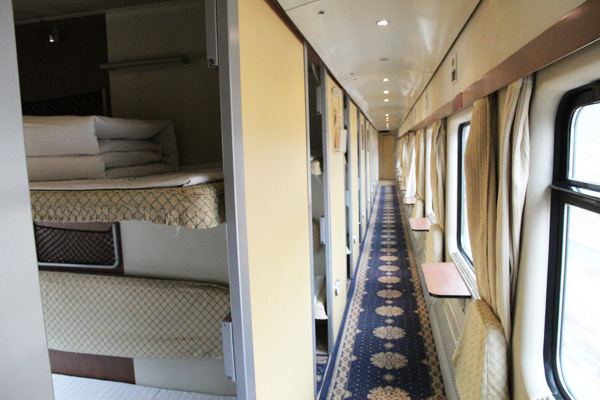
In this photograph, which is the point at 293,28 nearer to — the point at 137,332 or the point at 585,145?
the point at 585,145

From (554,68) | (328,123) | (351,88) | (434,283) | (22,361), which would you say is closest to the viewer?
(22,361)

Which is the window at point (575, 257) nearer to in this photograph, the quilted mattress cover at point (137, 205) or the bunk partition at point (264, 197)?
the bunk partition at point (264, 197)

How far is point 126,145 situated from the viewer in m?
1.43

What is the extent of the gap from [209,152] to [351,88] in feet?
9.43

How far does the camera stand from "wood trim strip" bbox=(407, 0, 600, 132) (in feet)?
3.07

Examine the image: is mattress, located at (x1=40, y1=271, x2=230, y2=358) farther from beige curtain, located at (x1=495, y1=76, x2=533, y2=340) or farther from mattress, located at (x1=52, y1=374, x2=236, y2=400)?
beige curtain, located at (x1=495, y1=76, x2=533, y2=340)

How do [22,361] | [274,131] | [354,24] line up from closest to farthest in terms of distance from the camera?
[22,361], [274,131], [354,24]

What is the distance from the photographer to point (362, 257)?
5926 mm

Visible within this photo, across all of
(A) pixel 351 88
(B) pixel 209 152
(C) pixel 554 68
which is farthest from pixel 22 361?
(A) pixel 351 88

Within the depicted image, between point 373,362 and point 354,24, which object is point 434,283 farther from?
point 354,24

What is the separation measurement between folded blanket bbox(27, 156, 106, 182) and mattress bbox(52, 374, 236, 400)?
1.20 m

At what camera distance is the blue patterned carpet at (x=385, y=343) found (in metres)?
2.71

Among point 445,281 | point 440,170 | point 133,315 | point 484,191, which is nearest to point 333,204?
point 445,281

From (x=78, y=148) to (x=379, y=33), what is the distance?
6.29ft
